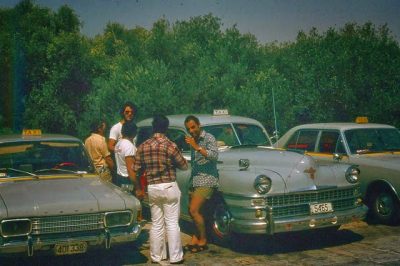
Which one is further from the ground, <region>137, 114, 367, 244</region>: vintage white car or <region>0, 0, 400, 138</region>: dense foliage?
<region>0, 0, 400, 138</region>: dense foliage

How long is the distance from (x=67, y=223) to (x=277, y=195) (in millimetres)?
2802

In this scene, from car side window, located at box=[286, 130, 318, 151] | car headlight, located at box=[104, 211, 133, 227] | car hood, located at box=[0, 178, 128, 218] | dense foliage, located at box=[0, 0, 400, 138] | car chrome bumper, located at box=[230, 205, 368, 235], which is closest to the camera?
car hood, located at box=[0, 178, 128, 218]

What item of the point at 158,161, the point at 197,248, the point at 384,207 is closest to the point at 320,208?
the point at 197,248

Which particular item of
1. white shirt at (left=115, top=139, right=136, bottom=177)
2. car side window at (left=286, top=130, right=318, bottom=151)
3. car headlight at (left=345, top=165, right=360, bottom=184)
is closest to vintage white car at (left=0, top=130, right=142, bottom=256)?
white shirt at (left=115, top=139, right=136, bottom=177)

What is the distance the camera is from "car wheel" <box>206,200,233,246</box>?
764 cm

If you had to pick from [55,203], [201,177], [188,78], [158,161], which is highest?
[188,78]

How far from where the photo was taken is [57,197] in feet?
21.7

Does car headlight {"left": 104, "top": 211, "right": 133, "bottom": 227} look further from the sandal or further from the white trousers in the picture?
the sandal

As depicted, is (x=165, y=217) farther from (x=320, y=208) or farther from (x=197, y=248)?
(x=320, y=208)

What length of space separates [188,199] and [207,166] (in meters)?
1.11

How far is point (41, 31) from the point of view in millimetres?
31734

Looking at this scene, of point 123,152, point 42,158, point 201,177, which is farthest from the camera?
point 123,152

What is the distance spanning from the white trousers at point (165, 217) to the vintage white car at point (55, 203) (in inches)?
9.6

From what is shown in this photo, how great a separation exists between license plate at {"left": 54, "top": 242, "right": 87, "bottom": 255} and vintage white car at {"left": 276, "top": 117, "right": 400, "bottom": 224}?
4.66 m
